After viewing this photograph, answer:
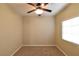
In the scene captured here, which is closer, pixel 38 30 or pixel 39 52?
pixel 39 52

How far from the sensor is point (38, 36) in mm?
5965

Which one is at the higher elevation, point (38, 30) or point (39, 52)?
point (38, 30)

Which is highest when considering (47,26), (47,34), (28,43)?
(47,26)

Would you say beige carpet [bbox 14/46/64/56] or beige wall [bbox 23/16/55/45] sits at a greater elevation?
beige wall [bbox 23/16/55/45]

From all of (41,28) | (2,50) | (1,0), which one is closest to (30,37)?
(41,28)

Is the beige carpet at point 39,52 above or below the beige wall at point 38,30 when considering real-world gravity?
below

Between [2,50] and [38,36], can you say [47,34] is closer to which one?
[38,36]

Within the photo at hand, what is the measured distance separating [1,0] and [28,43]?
5.25 meters

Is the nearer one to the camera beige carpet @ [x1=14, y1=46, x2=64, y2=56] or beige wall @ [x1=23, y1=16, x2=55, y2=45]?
beige carpet @ [x1=14, y1=46, x2=64, y2=56]

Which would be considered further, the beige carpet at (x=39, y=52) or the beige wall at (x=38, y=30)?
the beige wall at (x=38, y=30)

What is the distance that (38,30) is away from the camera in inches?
236

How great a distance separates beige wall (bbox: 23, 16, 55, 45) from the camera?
579 cm

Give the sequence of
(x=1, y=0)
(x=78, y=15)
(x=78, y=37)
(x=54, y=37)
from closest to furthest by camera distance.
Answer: (x=1, y=0) < (x=78, y=15) < (x=78, y=37) < (x=54, y=37)

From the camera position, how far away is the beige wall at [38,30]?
5.79 metres
